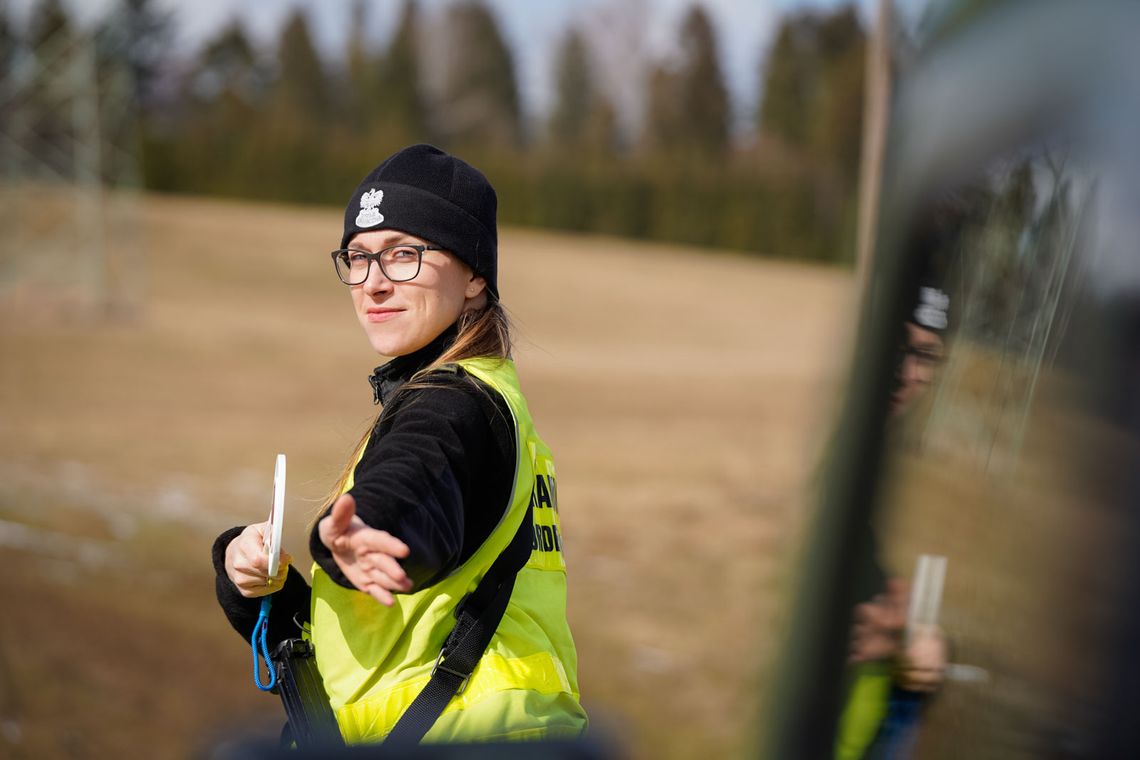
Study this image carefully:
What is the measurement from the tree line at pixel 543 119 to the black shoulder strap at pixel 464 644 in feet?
90.8

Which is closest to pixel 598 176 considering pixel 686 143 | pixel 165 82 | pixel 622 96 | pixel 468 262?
pixel 686 143

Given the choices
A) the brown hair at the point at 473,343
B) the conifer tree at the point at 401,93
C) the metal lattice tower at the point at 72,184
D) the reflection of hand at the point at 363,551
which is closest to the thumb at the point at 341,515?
the reflection of hand at the point at 363,551

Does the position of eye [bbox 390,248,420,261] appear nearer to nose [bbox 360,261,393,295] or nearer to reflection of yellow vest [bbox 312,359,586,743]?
nose [bbox 360,261,393,295]

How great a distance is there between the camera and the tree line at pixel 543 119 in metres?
34.8

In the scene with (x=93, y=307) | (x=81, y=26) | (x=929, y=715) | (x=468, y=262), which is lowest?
(x=93, y=307)

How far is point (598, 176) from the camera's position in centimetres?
3553

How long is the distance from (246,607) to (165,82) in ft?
140

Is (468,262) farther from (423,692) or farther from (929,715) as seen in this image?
(929,715)

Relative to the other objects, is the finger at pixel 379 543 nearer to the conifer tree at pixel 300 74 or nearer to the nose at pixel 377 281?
the nose at pixel 377 281

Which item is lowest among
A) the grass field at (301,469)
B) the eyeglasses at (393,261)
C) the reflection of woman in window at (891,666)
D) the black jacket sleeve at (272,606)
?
the grass field at (301,469)

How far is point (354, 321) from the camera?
2366 cm

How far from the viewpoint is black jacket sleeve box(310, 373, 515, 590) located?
1.33 m

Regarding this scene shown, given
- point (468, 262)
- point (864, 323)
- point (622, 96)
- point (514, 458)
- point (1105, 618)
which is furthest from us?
point (622, 96)

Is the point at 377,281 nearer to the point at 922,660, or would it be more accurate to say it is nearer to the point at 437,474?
the point at 437,474
